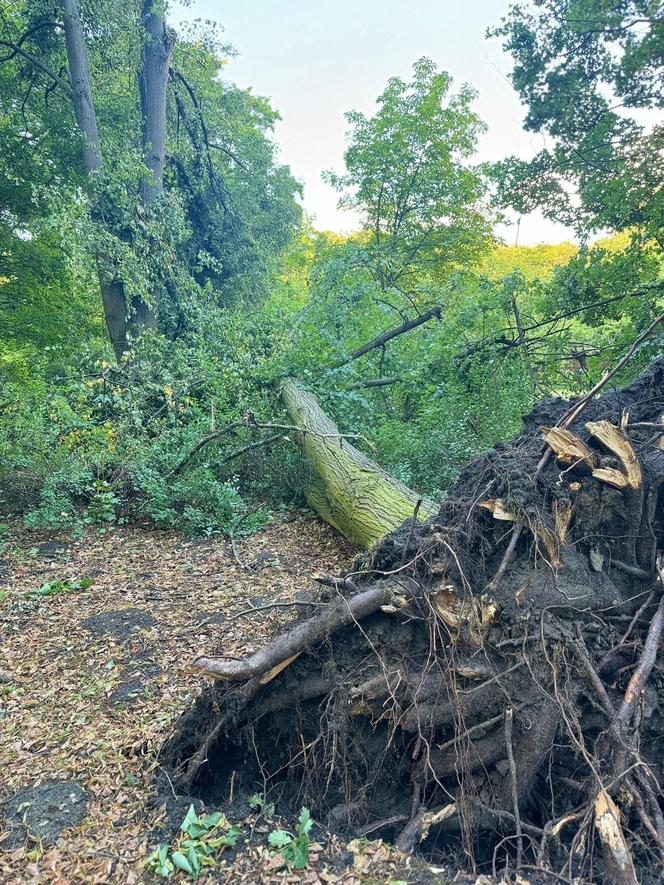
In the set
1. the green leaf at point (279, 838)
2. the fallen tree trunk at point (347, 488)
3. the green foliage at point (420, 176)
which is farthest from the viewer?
the green foliage at point (420, 176)

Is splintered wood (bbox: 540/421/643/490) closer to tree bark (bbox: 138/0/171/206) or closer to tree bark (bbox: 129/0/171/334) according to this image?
tree bark (bbox: 129/0/171/334)

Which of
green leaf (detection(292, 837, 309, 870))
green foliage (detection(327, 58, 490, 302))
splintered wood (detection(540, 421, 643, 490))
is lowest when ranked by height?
green leaf (detection(292, 837, 309, 870))

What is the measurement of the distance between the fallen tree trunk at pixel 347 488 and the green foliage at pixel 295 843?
2.41 metres

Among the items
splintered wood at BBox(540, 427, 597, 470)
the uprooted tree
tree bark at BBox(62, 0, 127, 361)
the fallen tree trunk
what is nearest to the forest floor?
the uprooted tree

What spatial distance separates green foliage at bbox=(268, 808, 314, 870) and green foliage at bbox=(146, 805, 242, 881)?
7.0 inches

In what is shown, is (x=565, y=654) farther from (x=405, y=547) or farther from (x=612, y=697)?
(x=405, y=547)

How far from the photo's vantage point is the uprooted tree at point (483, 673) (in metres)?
2.20

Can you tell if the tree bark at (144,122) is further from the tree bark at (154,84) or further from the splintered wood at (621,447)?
the splintered wood at (621,447)

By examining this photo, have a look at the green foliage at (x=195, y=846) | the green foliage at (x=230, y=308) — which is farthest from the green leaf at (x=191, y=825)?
the green foliage at (x=230, y=308)

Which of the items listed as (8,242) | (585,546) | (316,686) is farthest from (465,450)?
(8,242)

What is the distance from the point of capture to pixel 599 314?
6945 millimetres

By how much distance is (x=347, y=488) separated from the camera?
548 cm

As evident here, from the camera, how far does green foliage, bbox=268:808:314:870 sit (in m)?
2.03

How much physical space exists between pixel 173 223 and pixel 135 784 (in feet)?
32.2
